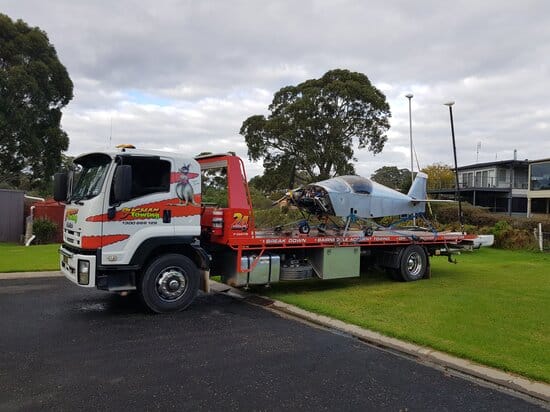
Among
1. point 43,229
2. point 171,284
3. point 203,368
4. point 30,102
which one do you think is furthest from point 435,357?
point 30,102

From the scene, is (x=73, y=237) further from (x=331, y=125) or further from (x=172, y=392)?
(x=331, y=125)

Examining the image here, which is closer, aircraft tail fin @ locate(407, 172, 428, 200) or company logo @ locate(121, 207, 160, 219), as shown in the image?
company logo @ locate(121, 207, 160, 219)

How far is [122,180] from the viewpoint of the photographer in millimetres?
7723

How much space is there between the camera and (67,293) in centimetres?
1038

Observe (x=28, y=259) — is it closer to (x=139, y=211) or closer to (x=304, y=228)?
(x=139, y=211)

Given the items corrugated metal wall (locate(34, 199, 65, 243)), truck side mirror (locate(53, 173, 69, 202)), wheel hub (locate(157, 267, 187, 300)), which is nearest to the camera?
wheel hub (locate(157, 267, 187, 300))

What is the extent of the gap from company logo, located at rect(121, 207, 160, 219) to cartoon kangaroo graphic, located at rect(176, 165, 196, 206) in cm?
51

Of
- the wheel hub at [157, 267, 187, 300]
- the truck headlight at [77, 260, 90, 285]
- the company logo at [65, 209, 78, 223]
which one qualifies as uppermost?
the company logo at [65, 209, 78, 223]

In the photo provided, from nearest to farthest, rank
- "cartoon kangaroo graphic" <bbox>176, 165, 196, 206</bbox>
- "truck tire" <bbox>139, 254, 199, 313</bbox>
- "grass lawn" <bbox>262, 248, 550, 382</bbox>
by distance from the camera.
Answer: "grass lawn" <bbox>262, 248, 550, 382</bbox>, "truck tire" <bbox>139, 254, 199, 313</bbox>, "cartoon kangaroo graphic" <bbox>176, 165, 196, 206</bbox>

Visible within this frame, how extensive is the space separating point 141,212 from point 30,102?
20.7 meters

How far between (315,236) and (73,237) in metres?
4.85

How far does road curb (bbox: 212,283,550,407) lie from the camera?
532 cm

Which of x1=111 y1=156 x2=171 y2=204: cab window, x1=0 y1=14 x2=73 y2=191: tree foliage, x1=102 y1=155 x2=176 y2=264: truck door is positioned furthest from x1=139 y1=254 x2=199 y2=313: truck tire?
x1=0 y1=14 x2=73 y2=191: tree foliage

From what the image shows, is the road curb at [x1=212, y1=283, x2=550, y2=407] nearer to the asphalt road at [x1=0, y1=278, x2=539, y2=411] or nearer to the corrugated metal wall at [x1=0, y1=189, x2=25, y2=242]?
the asphalt road at [x1=0, y1=278, x2=539, y2=411]
